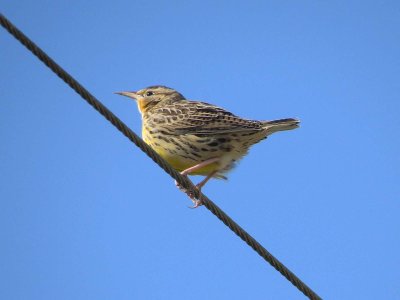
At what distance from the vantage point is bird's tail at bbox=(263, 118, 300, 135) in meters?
11.2

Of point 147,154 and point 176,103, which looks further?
point 176,103

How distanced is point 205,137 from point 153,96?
2679 mm

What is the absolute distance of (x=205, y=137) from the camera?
1124 cm

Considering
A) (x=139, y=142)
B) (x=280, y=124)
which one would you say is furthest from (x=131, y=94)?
(x=139, y=142)

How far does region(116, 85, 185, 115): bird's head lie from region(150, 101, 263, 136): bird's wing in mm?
1356

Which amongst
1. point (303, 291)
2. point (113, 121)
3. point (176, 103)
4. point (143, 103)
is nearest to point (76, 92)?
point (113, 121)

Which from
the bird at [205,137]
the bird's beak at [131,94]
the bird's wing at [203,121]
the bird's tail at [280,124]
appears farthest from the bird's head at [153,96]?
the bird's tail at [280,124]

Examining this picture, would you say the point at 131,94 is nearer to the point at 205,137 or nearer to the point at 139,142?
the point at 205,137

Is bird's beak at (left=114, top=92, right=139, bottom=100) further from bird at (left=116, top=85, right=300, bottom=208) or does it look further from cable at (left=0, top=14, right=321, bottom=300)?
cable at (left=0, top=14, right=321, bottom=300)

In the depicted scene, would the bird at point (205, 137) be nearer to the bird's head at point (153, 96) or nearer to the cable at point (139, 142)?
the bird's head at point (153, 96)

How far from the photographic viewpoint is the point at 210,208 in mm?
8898

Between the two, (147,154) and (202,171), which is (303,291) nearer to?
(147,154)

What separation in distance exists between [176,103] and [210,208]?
4039mm

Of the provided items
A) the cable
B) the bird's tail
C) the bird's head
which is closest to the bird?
the bird's tail
